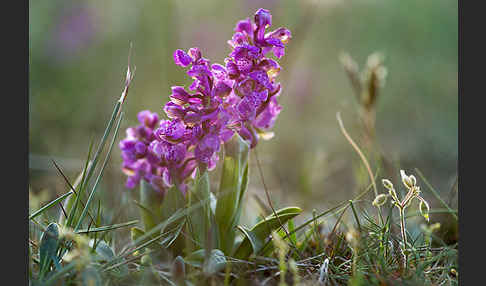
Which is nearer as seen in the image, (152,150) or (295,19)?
(152,150)

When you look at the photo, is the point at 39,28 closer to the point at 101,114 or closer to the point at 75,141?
the point at 101,114

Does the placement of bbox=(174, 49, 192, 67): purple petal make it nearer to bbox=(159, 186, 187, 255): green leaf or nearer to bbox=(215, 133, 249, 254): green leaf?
bbox=(215, 133, 249, 254): green leaf

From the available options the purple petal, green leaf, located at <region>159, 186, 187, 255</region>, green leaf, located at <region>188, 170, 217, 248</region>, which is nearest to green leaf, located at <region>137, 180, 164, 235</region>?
green leaf, located at <region>159, 186, 187, 255</region>

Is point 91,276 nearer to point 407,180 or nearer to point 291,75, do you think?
point 407,180

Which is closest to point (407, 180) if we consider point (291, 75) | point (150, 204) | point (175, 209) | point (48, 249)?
point (175, 209)

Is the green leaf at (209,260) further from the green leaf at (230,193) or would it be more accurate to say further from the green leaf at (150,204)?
the green leaf at (150,204)

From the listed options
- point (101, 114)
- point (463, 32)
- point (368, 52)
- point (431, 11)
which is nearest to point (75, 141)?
point (101, 114)

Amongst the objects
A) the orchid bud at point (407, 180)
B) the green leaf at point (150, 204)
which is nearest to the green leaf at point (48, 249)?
the green leaf at point (150, 204)
